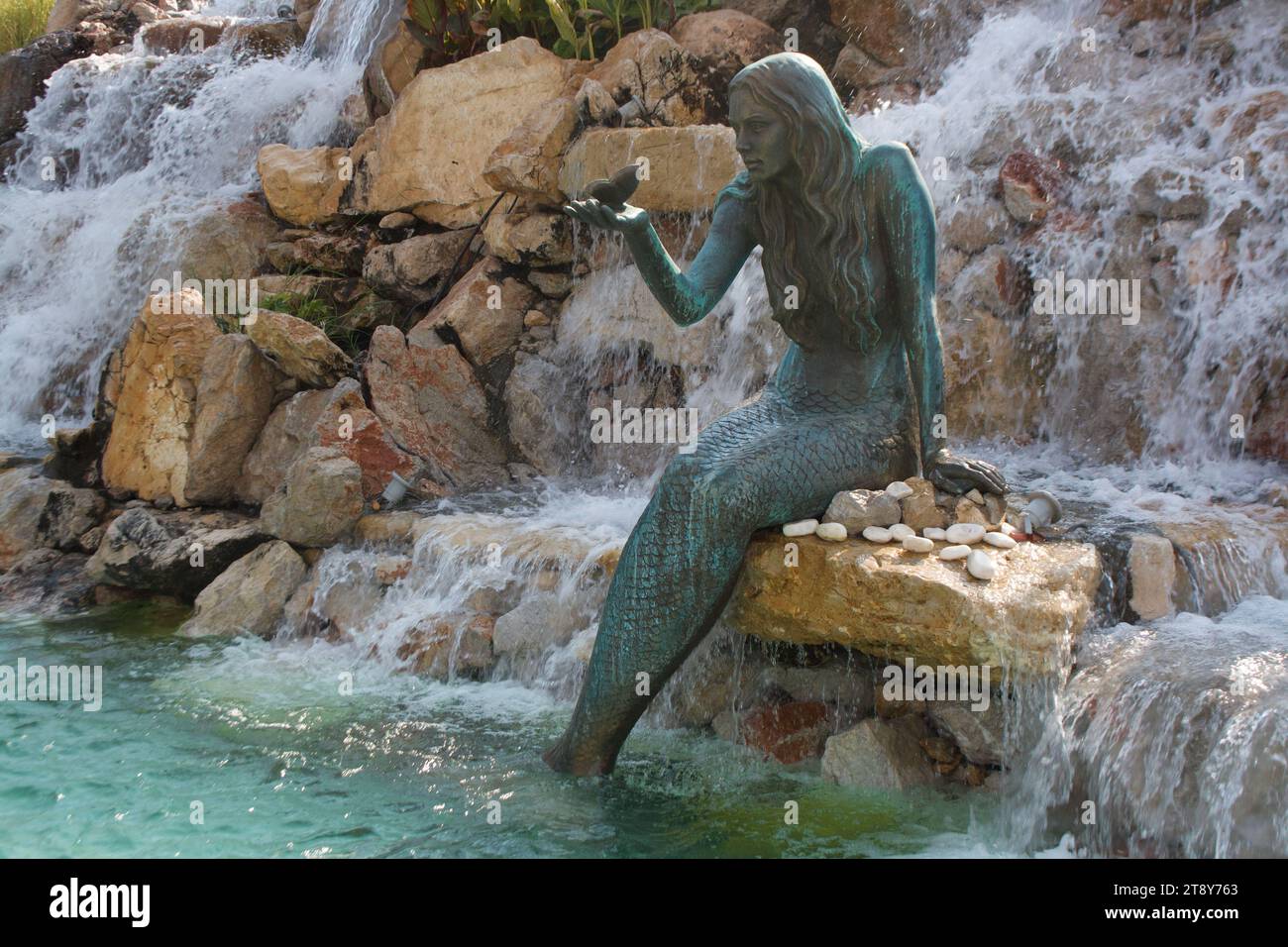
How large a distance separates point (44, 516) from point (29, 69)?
28.0 feet

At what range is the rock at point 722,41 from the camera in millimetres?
8378

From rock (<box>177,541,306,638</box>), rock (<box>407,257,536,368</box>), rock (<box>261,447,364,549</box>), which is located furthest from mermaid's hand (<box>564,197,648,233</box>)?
rock (<box>407,257,536,368</box>)

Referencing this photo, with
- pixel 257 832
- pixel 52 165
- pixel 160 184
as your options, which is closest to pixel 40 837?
pixel 257 832

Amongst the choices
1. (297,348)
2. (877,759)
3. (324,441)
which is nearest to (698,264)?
(877,759)

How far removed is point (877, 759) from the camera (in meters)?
4.00

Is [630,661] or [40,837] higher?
[630,661]

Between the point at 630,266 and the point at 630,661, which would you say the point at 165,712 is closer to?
the point at 630,661

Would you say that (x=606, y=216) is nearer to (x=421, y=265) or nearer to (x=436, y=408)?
(x=436, y=408)

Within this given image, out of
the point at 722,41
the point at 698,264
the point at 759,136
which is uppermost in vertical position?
the point at 722,41

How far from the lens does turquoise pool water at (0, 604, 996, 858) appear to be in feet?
12.1

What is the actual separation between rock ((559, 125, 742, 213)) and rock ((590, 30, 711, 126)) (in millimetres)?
785

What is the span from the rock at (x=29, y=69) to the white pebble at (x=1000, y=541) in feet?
41.3

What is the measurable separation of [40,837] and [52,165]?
1022 cm

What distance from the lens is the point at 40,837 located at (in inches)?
150
